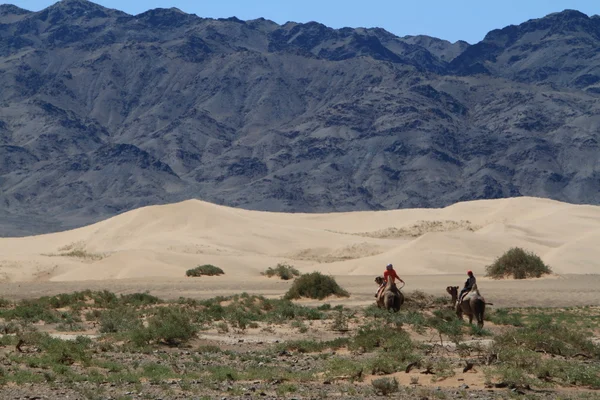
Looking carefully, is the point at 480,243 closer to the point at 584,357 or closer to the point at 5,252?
the point at 5,252

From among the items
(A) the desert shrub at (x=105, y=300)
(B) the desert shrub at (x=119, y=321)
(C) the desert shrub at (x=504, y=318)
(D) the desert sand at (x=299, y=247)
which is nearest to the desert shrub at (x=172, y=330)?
(B) the desert shrub at (x=119, y=321)

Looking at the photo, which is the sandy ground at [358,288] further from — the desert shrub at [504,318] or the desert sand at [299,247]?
the desert shrub at [504,318]

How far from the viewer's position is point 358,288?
43625 mm

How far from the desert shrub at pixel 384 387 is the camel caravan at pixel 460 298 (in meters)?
8.43

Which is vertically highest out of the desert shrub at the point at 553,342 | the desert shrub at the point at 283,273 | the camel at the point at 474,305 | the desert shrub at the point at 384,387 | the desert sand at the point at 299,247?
the desert sand at the point at 299,247

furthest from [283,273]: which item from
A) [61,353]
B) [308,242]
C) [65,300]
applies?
[61,353]

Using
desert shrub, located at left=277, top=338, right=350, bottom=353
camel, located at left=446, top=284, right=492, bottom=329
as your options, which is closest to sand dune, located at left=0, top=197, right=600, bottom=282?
camel, located at left=446, top=284, right=492, bottom=329

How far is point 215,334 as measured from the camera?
24938mm

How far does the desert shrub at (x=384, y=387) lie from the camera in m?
15.4

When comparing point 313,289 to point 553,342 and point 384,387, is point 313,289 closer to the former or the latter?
point 553,342

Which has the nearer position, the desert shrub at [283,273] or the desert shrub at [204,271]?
the desert shrub at [283,273]

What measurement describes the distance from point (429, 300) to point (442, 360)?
12.9 m

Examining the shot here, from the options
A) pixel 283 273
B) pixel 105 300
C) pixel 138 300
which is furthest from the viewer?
pixel 283 273

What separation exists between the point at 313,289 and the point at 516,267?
1357 centimetres
